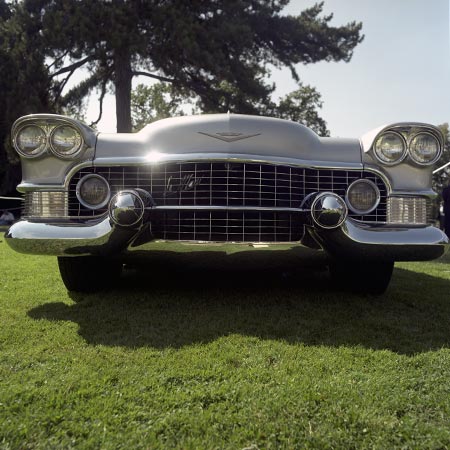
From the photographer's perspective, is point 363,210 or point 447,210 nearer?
point 363,210

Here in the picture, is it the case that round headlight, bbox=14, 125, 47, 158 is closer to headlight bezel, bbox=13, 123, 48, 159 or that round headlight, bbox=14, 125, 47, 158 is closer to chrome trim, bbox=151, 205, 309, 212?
headlight bezel, bbox=13, 123, 48, 159

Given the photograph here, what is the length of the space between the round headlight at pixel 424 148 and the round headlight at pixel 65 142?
1925mm

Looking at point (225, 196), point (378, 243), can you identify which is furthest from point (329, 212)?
point (225, 196)

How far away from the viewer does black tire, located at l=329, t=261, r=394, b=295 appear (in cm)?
258

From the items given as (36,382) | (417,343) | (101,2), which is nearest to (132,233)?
(36,382)

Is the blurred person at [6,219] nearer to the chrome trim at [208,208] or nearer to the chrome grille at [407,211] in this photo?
the chrome trim at [208,208]

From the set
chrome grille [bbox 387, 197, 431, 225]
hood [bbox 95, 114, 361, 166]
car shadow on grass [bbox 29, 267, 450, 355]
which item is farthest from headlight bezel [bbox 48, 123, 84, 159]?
chrome grille [bbox 387, 197, 431, 225]

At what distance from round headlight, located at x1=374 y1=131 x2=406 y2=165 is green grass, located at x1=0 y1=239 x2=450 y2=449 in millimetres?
868

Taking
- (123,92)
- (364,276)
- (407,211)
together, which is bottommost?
(364,276)

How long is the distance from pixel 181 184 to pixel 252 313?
2.64 ft

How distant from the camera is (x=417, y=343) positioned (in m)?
1.90

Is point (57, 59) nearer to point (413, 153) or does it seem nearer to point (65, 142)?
point (65, 142)

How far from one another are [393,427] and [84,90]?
14.4m

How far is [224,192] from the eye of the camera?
7.56ft
